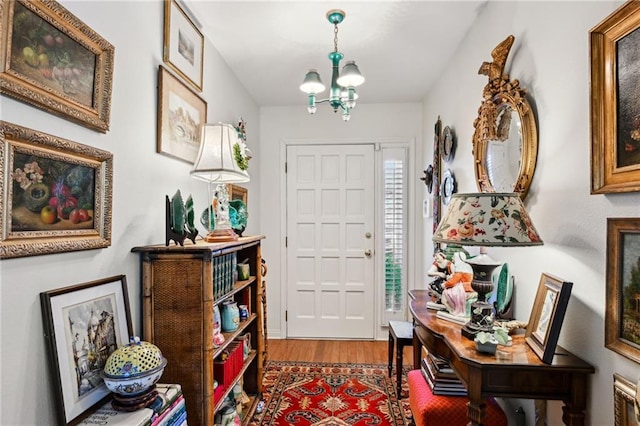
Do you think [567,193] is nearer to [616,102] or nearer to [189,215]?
[616,102]

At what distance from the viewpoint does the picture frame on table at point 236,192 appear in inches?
109

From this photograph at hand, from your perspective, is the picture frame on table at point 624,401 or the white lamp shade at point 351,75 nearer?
the picture frame on table at point 624,401

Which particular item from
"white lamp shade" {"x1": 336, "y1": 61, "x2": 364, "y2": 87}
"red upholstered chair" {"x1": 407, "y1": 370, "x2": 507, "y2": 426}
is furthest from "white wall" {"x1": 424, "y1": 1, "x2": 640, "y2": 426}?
"white lamp shade" {"x1": 336, "y1": 61, "x2": 364, "y2": 87}

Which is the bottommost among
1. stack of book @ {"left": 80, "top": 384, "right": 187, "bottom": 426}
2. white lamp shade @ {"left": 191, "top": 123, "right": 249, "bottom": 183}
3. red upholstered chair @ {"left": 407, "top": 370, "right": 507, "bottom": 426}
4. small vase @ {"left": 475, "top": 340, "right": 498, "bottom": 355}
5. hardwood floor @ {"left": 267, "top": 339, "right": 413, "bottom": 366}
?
hardwood floor @ {"left": 267, "top": 339, "right": 413, "bottom": 366}

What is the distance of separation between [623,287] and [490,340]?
438mm

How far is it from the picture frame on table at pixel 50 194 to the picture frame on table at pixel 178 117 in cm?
48

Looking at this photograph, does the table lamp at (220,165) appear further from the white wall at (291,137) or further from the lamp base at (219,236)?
the white wall at (291,137)

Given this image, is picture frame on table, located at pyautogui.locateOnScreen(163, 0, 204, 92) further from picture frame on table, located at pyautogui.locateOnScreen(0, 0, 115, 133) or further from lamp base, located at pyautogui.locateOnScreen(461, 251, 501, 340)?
lamp base, located at pyautogui.locateOnScreen(461, 251, 501, 340)

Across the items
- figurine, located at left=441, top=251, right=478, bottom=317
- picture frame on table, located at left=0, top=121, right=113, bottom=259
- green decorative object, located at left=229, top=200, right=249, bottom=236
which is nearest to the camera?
picture frame on table, located at left=0, top=121, right=113, bottom=259

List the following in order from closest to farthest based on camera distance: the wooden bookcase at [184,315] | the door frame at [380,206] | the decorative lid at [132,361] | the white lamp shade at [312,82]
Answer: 1. the decorative lid at [132,361]
2. the wooden bookcase at [184,315]
3. the white lamp shade at [312,82]
4. the door frame at [380,206]

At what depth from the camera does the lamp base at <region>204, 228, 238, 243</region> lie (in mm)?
1869

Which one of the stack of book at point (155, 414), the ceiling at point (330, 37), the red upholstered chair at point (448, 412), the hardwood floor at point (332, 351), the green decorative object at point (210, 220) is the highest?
the ceiling at point (330, 37)

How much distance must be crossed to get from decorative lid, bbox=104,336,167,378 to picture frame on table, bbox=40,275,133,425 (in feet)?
0.23

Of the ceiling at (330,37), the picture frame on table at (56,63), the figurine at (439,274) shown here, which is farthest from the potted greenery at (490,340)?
the ceiling at (330,37)
